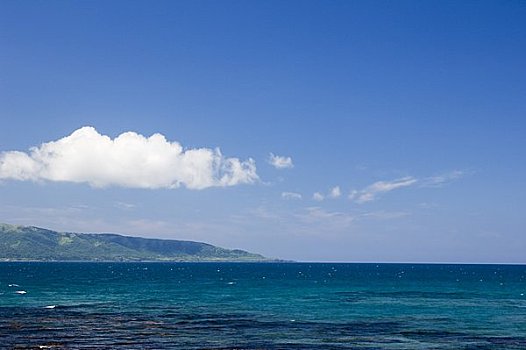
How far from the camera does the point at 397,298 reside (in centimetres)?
11212

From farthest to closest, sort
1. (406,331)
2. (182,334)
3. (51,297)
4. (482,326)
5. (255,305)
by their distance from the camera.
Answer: (51,297) → (255,305) → (482,326) → (406,331) → (182,334)

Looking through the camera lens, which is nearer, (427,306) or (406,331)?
(406,331)

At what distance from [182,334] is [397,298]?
63.1m

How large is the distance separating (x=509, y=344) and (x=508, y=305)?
47403mm

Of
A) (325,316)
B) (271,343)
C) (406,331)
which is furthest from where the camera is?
(325,316)

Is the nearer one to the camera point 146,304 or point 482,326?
point 482,326

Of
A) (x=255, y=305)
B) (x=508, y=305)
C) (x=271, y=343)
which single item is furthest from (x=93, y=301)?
(x=508, y=305)

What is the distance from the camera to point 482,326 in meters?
70.7

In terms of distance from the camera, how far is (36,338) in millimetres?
55844

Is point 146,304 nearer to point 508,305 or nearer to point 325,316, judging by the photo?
point 325,316

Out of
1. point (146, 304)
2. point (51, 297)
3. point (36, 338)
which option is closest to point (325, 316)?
point (146, 304)

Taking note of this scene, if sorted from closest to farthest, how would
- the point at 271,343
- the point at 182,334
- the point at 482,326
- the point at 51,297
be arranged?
the point at 271,343, the point at 182,334, the point at 482,326, the point at 51,297

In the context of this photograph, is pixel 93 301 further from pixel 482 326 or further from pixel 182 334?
pixel 482 326

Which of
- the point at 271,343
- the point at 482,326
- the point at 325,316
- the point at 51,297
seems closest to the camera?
the point at 271,343
